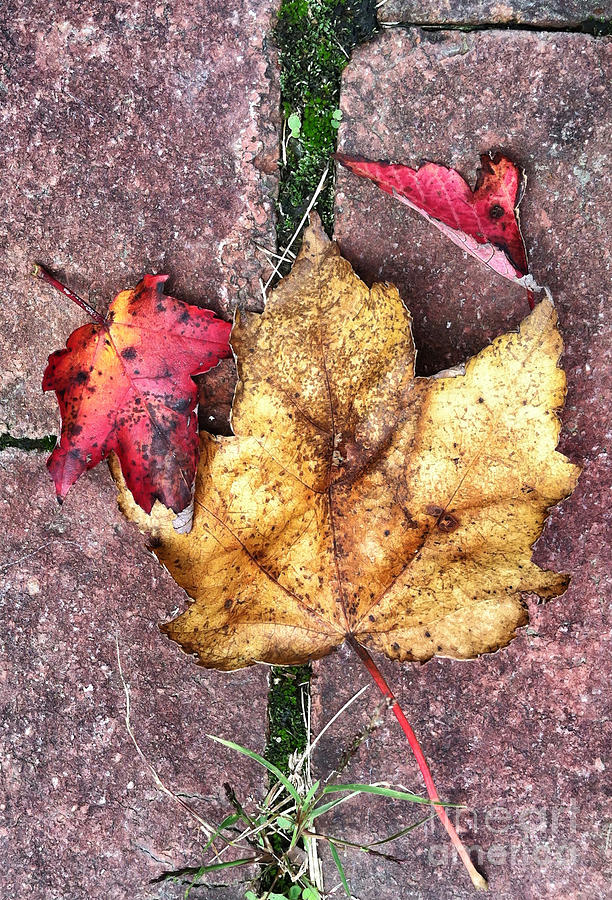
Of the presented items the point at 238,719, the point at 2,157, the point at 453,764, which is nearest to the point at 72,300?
the point at 2,157

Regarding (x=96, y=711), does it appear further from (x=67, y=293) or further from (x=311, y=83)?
(x=311, y=83)

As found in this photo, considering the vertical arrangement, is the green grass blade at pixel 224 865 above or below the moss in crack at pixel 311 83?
below

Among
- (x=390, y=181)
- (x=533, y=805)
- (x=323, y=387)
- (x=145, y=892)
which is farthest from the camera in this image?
(x=145, y=892)

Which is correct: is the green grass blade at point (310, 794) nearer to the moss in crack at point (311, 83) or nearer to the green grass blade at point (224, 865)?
the green grass blade at point (224, 865)

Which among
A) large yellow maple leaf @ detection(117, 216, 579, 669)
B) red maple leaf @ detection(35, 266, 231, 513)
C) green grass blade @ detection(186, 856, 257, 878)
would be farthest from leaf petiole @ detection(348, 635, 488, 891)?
red maple leaf @ detection(35, 266, 231, 513)

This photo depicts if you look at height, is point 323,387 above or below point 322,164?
below

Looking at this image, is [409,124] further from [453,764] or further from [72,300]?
[453,764]

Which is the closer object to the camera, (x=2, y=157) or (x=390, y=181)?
(x=390, y=181)

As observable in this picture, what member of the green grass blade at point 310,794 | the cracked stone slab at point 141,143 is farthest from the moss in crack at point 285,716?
the cracked stone slab at point 141,143
